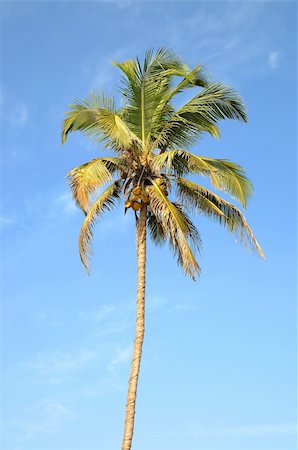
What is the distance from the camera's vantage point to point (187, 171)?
2103 centimetres

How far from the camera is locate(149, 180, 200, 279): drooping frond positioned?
18.6m

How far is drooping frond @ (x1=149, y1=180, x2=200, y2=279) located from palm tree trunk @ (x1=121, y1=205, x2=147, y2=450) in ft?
2.10

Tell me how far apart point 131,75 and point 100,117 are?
192 centimetres

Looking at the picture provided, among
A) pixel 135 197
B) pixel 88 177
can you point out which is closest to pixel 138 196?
pixel 135 197

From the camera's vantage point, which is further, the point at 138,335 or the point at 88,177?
the point at 88,177

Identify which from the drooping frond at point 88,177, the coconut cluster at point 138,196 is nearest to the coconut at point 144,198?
the coconut cluster at point 138,196

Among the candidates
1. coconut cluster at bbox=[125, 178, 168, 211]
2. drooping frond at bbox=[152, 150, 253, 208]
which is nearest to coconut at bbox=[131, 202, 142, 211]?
coconut cluster at bbox=[125, 178, 168, 211]

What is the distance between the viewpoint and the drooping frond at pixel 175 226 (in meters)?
18.6

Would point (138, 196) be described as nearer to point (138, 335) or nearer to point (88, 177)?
point (88, 177)

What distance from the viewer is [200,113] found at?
2131 centimetres

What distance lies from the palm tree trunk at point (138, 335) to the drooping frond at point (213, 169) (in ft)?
5.23

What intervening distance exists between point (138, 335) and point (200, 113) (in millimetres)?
7324

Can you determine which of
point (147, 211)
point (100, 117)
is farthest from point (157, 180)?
point (100, 117)

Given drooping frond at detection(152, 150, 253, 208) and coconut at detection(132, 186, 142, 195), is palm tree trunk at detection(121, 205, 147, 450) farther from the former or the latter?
drooping frond at detection(152, 150, 253, 208)
